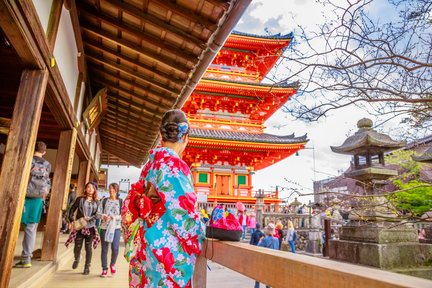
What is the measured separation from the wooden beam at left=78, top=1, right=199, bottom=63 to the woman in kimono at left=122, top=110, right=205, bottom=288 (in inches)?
116

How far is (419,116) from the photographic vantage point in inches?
123

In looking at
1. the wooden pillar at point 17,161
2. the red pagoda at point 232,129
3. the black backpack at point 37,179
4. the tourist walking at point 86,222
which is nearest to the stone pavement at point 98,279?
the tourist walking at point 86,222

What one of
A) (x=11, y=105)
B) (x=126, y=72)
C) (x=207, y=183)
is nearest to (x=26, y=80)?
(x=126, y=72)

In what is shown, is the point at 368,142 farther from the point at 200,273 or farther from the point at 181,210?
the point at 181,210

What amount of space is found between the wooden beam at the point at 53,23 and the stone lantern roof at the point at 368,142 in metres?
6.51

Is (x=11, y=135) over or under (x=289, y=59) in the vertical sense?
under

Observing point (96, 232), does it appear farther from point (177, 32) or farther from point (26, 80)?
point (177, 32)

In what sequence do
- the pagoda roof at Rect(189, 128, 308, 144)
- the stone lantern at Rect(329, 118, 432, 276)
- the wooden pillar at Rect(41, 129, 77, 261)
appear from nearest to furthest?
the wooden pillar at Rect(41, 129, 77, 261)
the stone lantern at Rect(329, 118, 432, 276)
the pagoda roof at Rect(189, 128, 308, 144)

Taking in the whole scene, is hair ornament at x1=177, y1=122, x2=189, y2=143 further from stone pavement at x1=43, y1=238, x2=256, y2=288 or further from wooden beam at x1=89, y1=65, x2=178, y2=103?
Answer: wooden beam at x1=89, y1=65, x2=178, y2=103

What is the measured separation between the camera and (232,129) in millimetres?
17609

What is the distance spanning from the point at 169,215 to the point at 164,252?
0.19 meters

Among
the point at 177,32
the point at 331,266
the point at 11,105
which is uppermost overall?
the point at 177,32

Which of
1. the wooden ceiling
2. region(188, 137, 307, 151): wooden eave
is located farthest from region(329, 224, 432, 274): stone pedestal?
region(188, 137, 307, 151): wooden eave

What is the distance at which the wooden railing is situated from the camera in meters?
0.63
